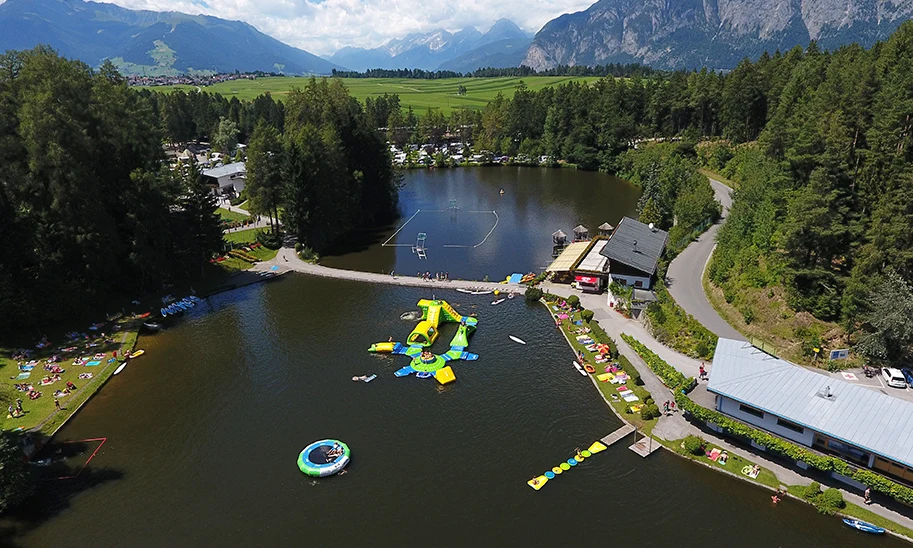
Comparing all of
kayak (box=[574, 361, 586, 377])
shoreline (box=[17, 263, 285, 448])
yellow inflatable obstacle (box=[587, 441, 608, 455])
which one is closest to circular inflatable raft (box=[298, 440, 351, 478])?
yellow inflatable obstacle (box=[587, 441, 608, 455])

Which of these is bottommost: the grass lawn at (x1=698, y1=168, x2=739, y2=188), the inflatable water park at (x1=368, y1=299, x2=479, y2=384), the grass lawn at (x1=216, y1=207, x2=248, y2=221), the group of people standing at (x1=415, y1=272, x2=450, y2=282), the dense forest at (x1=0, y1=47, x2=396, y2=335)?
the inflatable water park at (x1=368, y1=299, x2=479, y2=384)

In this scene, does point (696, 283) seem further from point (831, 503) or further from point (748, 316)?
point (831, 503)

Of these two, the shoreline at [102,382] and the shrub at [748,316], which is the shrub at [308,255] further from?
the shrub at [748,316]

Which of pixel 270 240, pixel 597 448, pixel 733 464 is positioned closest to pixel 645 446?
pixel 597 448

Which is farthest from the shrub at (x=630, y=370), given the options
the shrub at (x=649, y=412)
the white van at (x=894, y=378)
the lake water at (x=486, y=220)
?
the lake water at (x=486, y=220)

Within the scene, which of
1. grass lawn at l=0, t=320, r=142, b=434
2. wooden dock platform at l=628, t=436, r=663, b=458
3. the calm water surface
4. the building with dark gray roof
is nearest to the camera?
the calm water surface

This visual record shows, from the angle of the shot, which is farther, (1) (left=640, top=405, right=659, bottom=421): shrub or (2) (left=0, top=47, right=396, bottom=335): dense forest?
(2) (left=0, top=47, right=396, bottom=335): dense forest

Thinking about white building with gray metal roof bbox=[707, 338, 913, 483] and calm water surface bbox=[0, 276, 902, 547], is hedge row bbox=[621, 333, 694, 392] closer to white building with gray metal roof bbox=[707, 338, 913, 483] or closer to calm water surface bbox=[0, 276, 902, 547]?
white building with gray metal roof bbox=[707, 338, 913, 483]
